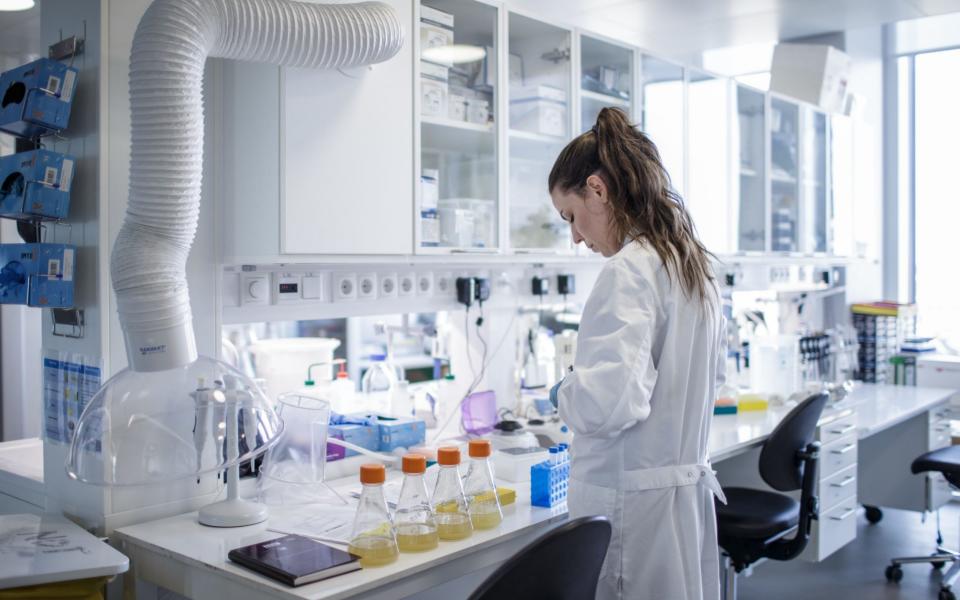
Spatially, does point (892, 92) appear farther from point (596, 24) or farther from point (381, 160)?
point (381, 160)

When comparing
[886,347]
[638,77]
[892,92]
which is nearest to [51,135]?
[638,77]

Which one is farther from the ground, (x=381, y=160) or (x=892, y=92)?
(x=892, y=92)

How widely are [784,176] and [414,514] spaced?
128 inches

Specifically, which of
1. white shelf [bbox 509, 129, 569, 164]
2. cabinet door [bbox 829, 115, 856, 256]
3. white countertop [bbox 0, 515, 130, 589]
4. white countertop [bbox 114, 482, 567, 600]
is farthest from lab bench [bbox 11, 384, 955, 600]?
cabinet door [bbox 829, 115, 856, 256]

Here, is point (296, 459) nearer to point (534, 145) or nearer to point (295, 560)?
point (295, 560)

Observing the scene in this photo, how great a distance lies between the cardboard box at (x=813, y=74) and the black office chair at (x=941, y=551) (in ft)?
6.44

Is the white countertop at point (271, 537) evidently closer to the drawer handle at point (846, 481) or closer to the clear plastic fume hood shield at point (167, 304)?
the clear plastic fume hood shield at point (167, 304)

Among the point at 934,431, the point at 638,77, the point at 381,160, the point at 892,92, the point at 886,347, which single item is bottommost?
the point at 934,431

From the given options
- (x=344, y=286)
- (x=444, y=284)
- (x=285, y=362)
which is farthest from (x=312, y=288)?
(x=444, y=284)

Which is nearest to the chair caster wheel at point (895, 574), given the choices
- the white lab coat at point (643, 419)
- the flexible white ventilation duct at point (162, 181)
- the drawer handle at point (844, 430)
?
the drawer handle at point (844, 430)

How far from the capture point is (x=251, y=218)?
2.10 m

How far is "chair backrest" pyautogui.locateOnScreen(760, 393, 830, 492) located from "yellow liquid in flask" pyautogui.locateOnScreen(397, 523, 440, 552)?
1347 millimetres

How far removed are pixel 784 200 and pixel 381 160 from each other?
2730 mm

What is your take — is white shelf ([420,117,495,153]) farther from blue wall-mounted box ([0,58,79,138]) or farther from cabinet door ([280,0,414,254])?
blue wall-mounted box ([0,58,79,138])
